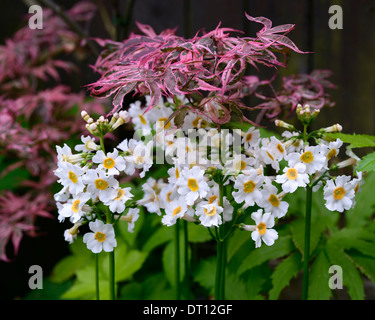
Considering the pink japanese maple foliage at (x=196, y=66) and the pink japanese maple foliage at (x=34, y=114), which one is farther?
the pink japanese maple foliage at (x=34, y=114)

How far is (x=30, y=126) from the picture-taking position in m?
1.73

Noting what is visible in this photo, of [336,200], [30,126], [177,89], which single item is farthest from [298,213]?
[30,126]

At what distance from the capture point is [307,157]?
0.86 meters

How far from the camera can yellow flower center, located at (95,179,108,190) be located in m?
0.87

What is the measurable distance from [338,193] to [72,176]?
57 cm

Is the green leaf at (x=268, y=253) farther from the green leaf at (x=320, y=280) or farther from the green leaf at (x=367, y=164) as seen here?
the green leaf at (x=367, y=164)

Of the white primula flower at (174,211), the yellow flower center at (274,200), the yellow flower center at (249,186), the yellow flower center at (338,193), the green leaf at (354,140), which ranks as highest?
the green leaf at (354,140)

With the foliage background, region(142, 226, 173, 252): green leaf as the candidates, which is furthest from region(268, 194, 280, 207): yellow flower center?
the foliage background

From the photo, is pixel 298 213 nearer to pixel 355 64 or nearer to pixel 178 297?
pixel 178 297

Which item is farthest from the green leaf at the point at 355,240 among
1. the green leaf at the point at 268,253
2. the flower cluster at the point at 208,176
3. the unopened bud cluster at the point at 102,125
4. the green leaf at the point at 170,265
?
the unopened bud cluster at the point at 102,125

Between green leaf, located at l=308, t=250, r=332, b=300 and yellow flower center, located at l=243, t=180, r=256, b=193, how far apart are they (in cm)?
38

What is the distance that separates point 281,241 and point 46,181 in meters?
0.95

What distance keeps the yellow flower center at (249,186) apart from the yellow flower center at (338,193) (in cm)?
18

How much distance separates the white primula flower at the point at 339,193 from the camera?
877 millimetres
